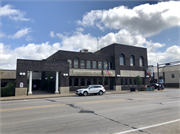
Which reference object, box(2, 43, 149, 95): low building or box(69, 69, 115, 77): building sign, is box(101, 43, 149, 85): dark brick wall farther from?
box(69, 69, 115, 77): building sign

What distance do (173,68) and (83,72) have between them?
141ft

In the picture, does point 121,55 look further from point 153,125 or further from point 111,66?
point 153,125

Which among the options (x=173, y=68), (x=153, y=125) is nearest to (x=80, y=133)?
Answer: (x=153, y=125)

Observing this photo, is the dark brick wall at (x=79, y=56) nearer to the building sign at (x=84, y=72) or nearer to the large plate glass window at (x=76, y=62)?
the large plate glass window at (x=76, y=62)

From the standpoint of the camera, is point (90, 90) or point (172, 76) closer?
point (90, 90)

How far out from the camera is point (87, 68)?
29.9 metres

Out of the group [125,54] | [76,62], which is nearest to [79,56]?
[76,62]

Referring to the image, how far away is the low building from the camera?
23453 millimetres

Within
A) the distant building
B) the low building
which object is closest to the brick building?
the low building

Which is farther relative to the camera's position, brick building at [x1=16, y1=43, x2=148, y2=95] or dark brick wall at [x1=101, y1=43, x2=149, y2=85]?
dark brick wall at [x1=101, y1=43, x2=149, y2=85]

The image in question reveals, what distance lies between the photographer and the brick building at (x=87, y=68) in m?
23.4

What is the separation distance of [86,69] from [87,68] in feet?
2.38

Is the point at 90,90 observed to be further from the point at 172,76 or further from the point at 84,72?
the point at 172,76

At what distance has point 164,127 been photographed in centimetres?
600
